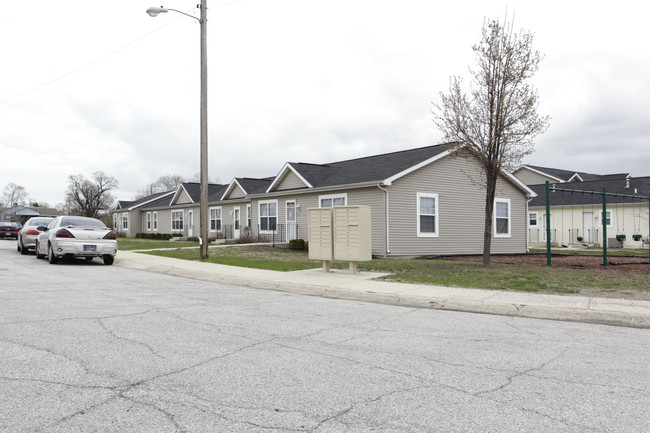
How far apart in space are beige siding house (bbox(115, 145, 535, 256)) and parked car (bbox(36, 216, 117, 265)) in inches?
382

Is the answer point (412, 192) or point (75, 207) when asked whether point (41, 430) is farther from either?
point (75, 207)

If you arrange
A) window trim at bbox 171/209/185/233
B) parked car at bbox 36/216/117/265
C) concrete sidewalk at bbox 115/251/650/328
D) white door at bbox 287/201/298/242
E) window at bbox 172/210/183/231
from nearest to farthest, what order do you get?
1. concrete sidewalk at bbox 115/251/650/328
2. parked car at bbox 36/216/117/265
3. white door at bbox 287/201/298/242
4. window trim at bbox 171/209/185/233
5. window at bbox 172/210/183/231

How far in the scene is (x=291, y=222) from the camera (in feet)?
84.7

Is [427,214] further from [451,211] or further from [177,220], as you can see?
[177,220]

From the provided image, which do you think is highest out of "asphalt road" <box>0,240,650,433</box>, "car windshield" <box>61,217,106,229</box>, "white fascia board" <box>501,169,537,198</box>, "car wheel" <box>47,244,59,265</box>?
"white fascia board" <box>501,169,537,198</box>

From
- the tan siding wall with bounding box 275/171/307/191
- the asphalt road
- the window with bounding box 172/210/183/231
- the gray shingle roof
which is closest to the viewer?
the asphalt road

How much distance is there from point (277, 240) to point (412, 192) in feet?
29.4

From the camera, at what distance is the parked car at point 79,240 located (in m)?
16.1

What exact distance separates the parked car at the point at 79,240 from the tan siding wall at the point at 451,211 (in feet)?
35.0

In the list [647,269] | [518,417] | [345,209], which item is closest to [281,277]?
[345,209]

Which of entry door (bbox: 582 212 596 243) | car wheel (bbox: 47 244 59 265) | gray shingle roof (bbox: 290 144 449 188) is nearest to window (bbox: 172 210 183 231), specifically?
gray shingle roof (bbox: 290 144 449 188)

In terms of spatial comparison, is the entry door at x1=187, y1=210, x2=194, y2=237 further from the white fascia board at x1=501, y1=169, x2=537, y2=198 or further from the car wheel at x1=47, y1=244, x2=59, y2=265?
the white fascia board at x1=501, y1=169, x2=537, y2=198

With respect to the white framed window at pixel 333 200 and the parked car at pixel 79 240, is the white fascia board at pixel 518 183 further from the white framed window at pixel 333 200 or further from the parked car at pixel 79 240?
the parked car at pixel 79 240

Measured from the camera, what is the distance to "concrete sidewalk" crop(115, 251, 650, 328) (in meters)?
8.10
